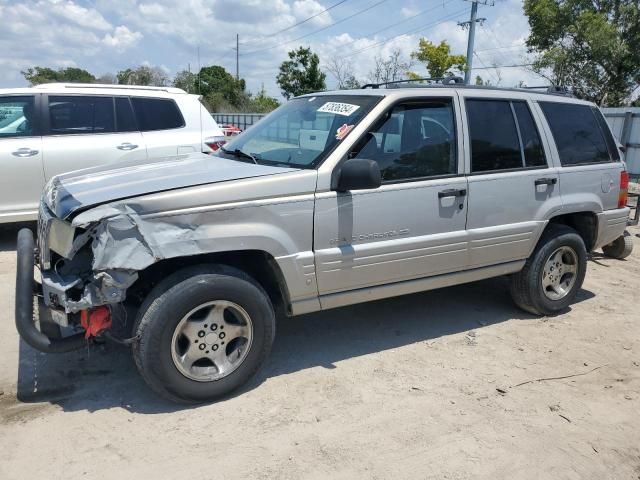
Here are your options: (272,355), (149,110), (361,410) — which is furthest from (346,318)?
(149,110)

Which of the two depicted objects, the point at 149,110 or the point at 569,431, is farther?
the point at 149,110

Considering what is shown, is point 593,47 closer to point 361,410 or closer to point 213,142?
point 213,142

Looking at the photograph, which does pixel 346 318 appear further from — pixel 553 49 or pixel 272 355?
pixel 553 49

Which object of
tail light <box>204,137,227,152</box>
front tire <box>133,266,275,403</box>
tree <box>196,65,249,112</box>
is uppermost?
tree <box>196,65,249,112</box>

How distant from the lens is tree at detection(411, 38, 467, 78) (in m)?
36.1

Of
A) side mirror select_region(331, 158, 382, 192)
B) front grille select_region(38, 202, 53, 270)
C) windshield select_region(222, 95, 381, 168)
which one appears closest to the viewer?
front grille select_region(38, 202, 53, 270)

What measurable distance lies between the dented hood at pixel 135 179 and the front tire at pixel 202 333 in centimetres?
55

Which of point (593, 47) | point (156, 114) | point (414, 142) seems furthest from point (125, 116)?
point (593, 47)

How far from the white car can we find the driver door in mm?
2758

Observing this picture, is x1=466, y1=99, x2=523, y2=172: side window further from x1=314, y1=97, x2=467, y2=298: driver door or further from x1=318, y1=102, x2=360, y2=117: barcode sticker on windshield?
x1=318, y1=102, x2=360, y2=117: barcode sticker on windshield

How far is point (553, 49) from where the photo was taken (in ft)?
78.5

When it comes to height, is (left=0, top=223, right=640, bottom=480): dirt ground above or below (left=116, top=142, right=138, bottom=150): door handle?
below

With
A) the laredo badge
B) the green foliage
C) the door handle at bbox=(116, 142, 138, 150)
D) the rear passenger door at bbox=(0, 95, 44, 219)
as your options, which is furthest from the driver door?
the green foliage

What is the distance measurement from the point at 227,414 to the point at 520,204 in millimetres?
2842
